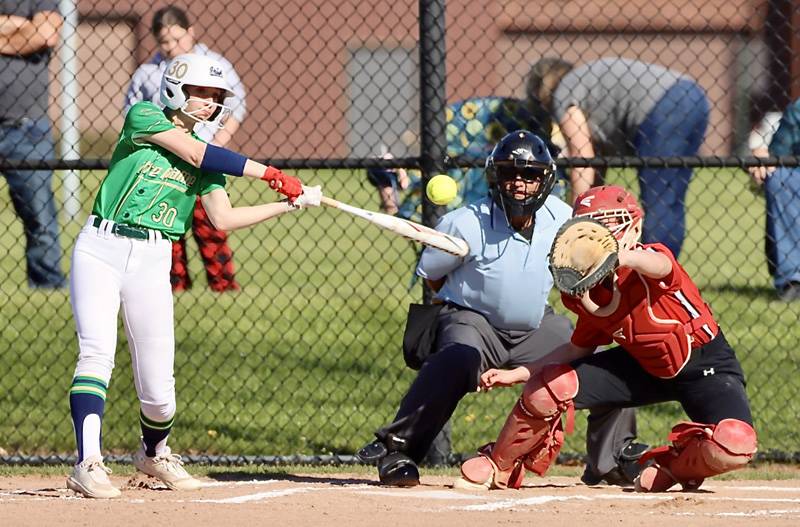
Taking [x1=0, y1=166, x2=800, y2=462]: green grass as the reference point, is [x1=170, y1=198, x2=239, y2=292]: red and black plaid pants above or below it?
above

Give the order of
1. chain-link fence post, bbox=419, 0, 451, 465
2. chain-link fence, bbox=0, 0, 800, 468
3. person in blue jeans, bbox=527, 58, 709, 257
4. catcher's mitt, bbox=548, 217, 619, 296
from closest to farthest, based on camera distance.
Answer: catcher's mitt, bbox=548, 217, 619, 296 < chain-link fence post, bbox=419, 0, 451, 465 < chain-link fence, bbox=0, 0, 800, 468 < person in blue jeans, bbox=527, 58, 709, 257

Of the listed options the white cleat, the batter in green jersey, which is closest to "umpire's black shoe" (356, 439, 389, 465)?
the white cleat

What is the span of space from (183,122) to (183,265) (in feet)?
12.0

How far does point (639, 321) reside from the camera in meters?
5.38

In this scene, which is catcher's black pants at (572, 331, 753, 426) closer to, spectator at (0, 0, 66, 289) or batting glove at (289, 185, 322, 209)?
batting glove at (289, 185, 322, 209)

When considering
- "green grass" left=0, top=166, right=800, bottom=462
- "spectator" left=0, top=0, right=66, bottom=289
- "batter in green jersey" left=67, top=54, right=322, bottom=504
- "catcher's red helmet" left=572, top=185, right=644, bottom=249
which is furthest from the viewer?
"spectator" left=0, top=0, right=66, bottom=289

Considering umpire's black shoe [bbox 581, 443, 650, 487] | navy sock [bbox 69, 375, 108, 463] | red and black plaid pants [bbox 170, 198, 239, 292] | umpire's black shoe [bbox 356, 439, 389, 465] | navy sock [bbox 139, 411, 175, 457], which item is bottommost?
umpire's black shoe [bbox 581, 443, 650, 487]

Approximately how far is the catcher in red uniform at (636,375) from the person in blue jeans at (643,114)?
3719mm

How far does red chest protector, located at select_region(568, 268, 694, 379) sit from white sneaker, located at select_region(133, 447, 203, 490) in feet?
5.69

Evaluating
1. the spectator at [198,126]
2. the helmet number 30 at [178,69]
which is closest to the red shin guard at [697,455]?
the helmet number 30 at [178,69]

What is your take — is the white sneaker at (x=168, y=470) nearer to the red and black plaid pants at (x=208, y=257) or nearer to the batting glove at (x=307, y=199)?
the batting glove at (x=307, y=199)

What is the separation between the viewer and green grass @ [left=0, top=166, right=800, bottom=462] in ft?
25.4

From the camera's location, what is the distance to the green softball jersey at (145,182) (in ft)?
18.1

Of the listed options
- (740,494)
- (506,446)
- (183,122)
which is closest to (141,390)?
(183,122)
